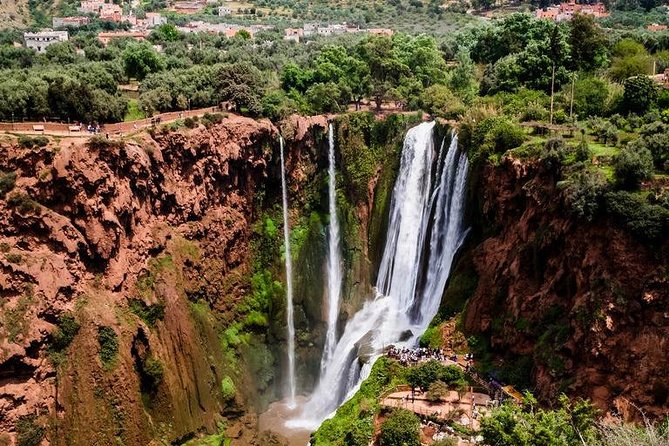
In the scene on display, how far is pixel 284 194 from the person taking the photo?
178 feet

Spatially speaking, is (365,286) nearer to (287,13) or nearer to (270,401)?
(270,401)

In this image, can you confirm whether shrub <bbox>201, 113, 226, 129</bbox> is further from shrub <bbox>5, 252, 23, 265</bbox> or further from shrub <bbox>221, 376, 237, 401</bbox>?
shrub <bbox>221, 376, 237, 401</bbox>

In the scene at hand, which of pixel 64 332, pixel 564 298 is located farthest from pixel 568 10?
pixel 64 332

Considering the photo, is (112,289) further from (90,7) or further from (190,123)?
(90,7)

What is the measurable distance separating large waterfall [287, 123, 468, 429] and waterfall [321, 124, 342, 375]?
900 mm

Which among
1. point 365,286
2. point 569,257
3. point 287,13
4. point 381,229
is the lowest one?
point 365,286

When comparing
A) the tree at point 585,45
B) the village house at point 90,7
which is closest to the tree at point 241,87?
the tree at point 585,45

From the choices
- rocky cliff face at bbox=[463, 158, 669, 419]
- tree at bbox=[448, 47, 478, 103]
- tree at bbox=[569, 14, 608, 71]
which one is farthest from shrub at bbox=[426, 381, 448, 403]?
tree at bbox=[569, 14, 608, 71]

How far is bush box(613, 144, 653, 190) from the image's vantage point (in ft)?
106

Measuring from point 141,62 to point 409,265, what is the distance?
1315 inches

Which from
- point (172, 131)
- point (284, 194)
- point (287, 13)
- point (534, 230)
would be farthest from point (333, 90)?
point (287, 13)

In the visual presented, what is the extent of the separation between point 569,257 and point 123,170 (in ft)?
91.2

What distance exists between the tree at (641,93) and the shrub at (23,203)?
136 feet

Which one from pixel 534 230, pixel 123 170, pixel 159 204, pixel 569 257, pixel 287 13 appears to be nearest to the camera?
pixel 569 257
